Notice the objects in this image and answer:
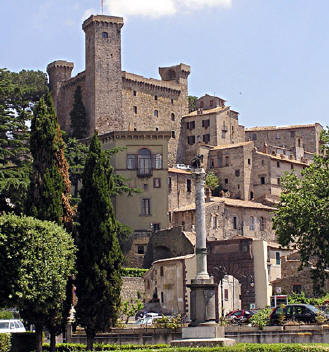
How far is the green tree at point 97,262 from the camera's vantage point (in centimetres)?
3766

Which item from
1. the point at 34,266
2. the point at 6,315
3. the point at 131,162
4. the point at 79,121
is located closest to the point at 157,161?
the point at 131,162

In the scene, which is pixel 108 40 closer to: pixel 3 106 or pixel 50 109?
pixel 3 106

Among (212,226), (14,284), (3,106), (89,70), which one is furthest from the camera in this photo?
(89,70)

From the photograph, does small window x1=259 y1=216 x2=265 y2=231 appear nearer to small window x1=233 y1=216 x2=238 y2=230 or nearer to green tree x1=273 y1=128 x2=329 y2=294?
small window x1=233 y1=216 x2=238 y2=230

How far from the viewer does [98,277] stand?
3756 centimetres

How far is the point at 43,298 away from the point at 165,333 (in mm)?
8241

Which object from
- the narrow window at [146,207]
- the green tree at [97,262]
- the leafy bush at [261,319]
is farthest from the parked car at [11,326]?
the narrow window at [146,207]

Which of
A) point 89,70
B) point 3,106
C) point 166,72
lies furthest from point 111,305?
point 166,72

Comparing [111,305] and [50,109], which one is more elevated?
[50,109]

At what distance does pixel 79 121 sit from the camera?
99.9 metres

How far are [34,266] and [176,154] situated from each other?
75.5 metres

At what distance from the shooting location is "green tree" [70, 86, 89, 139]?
99331mm

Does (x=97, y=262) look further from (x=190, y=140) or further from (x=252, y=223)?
(x=190, y=140)

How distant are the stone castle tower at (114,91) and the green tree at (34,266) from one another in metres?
62.5
